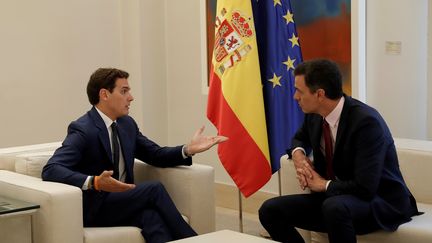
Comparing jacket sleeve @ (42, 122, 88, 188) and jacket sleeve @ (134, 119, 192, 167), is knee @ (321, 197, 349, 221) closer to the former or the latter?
jacket sleeve @ (134, 119, 192, 167)

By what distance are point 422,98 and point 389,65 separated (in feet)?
1.09

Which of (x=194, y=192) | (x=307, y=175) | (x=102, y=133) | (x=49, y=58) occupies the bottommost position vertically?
(x=194, y=192)

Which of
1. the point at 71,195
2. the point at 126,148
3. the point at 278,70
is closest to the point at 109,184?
the point at 71,195

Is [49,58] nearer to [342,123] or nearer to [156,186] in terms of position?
[156,186]

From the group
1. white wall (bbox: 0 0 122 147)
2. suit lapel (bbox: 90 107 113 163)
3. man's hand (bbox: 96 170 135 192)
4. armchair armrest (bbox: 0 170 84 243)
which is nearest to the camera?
armchair armrest (bbox: 0 170 84 243)

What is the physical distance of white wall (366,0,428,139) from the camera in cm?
489

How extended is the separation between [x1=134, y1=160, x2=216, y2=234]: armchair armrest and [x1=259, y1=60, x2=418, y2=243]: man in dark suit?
1.09 feet

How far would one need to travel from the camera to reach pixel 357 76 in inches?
202

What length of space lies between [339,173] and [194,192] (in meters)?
0.80

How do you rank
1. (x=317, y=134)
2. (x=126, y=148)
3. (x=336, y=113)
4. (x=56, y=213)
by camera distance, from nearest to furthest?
1. (x=56, y=213)
2. (x=336, y=113)
3. (x=317, y=134)
4. (x=126, y=148)

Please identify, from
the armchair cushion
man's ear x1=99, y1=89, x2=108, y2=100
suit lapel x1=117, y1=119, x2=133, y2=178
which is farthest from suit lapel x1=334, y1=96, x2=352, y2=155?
the armchair cushion

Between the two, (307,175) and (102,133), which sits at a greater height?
(102,133)

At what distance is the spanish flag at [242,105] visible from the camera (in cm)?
442

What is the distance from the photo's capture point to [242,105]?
4.45 metres
